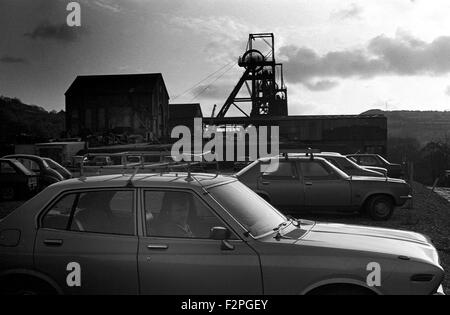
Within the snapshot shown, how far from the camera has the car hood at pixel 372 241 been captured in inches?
163

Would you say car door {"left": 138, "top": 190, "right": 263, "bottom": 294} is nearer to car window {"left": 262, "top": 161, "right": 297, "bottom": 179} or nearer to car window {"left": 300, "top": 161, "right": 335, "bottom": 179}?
car window {"left": 262, "top": 161, "right": 297, "bottom": 179}

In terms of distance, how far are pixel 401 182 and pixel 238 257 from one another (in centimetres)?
910

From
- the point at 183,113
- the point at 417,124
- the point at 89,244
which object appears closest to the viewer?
the point at 89,244

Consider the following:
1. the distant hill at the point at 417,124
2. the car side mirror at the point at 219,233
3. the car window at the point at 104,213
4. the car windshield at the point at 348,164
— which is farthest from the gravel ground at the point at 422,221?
the distant hill at the point at 417,124

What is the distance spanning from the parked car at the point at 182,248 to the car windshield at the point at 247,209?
0.05 ft

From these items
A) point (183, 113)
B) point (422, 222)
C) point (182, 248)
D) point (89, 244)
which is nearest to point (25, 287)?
point (89, 244)

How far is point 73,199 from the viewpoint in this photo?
4594mm

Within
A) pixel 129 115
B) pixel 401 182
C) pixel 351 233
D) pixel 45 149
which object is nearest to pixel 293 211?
pixel 401 182

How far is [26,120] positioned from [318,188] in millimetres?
72215

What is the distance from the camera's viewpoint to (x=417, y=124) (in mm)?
122062

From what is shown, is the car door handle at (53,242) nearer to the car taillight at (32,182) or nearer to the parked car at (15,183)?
the parked car at (15,183)

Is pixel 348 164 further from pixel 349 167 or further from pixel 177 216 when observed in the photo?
pixel 177 216

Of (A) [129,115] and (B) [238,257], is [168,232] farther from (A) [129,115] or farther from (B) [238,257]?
(A) [129,115]

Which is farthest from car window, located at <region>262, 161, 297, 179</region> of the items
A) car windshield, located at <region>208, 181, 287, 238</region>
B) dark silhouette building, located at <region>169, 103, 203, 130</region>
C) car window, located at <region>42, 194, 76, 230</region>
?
dark silhouette building, located at <region>169, 103, 203, 130</region>
